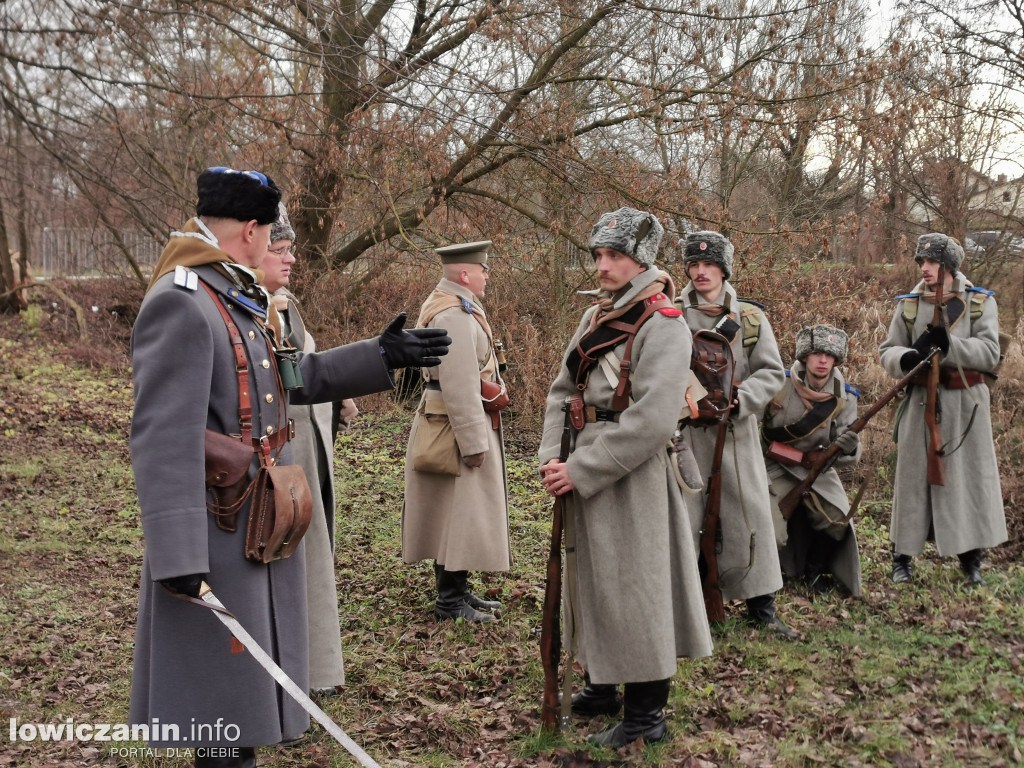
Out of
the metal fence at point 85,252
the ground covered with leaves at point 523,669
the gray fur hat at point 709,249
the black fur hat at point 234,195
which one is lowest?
the ground covered with leaves at point 523,669

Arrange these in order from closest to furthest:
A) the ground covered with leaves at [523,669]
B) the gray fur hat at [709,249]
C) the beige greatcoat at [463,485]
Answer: the ground covered with leaves at [523,669], the gray fur hat at [709,249], the beige greatcoat at [463,485]

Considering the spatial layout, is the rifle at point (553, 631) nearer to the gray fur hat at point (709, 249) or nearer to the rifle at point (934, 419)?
the gray fur hat at point (709, 249)

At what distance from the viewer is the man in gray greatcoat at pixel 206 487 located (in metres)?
2.83

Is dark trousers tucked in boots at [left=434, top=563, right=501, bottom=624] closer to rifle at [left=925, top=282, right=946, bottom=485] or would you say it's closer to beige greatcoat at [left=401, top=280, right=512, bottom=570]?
beige greatcoat at [left=401, top=280, right=512, bottom=570]

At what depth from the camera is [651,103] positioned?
33.7 feet

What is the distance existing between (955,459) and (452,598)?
12.1 ft

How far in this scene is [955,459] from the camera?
6785 millimetres

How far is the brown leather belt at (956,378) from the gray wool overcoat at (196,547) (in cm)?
527

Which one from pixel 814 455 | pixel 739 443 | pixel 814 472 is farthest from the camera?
pixel 814 455

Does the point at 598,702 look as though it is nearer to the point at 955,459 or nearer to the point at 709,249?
the point at 709,249

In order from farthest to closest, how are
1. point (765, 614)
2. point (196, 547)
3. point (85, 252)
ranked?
point (85, 252)
point (765, 614)
point (196, 547)

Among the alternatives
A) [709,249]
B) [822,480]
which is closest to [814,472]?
[822,480]

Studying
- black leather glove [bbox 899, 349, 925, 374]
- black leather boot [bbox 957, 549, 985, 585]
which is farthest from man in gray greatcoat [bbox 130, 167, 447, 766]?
black leather boot [bbox 957, 549, 985, 585]

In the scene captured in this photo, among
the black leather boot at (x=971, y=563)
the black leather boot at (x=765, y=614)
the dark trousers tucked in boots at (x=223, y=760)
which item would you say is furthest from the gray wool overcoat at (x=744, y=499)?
the dark trousers tucked in boots at (x=223, y=760)
